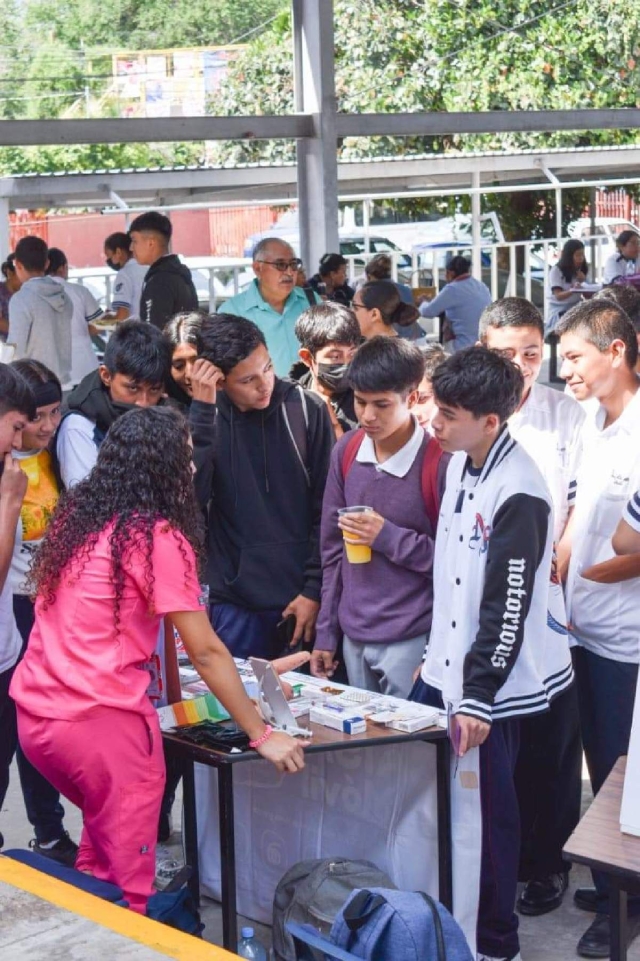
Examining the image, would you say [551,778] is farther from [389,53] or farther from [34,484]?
[389,53]

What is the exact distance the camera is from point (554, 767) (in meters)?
3.70

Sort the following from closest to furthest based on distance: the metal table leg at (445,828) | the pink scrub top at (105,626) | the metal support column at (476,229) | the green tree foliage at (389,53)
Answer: the pink scrub top at (105,626)
the metal table leg at (445,828)
the green tree foliage at (389,53)
the metal support column at (476,229)

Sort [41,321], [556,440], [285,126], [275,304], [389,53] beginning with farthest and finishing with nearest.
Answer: [389,53]
[285,126]
[41,321]
[275,304]
[556,440]

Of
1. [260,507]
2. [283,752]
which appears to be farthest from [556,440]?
[283,752]

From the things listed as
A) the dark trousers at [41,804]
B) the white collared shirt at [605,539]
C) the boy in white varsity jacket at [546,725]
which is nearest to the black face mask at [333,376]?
the boy in white varsity jacket at [546,725]

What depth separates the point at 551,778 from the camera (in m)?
3.70

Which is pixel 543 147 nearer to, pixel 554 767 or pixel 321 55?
pixel 321 55

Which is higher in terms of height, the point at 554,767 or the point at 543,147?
the point at 543,147

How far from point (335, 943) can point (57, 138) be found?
21.2 ft

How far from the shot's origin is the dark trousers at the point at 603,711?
339cm

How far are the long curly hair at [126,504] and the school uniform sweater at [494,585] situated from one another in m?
0.65

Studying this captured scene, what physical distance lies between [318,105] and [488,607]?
6.52m

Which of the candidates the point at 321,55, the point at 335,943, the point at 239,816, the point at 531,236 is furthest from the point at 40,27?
the point at 531,236

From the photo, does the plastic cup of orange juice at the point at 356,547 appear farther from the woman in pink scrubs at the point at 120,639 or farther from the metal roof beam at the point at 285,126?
the metal roof beam at the point at 285,126
